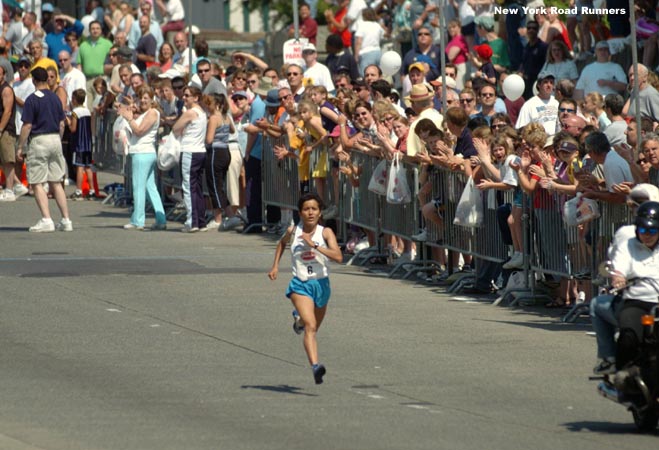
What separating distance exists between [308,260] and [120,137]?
14910mm

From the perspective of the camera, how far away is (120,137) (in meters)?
27.0

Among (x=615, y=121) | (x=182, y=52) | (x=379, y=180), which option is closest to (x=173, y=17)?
(x=182, y=52)

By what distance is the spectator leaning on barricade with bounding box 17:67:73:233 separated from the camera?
23.2 metres

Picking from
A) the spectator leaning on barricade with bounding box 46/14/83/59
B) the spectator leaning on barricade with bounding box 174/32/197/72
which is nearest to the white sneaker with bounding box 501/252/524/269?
the spectator leaning on barricade with bounding box 174/32/197/72

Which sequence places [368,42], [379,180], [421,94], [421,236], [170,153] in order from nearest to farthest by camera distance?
[421,236] < [421,94] < [379,180] < [170,153] < [368,42]

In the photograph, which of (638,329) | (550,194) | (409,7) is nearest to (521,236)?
(550,194)

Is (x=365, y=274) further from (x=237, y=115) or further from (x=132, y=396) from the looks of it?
(x=132, y=396)

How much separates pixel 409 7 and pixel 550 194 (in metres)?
15.4

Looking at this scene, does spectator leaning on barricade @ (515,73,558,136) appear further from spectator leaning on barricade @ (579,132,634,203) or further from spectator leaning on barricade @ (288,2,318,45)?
spectator leaning on barricade @ (288,2,318,45)

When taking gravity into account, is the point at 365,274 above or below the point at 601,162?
below

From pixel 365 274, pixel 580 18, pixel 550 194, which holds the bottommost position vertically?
pixel 365 274

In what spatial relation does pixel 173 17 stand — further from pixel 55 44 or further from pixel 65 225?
pixel 65 225

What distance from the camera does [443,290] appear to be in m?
17.8

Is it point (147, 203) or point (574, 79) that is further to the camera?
point (147, 203)
